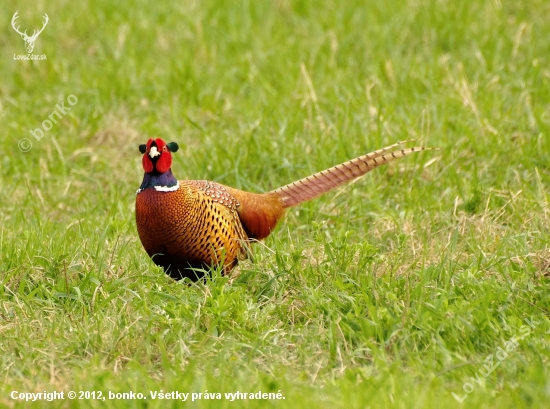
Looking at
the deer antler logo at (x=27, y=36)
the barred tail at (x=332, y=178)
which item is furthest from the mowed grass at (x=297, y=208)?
the barred tail at (x=332, y=178)

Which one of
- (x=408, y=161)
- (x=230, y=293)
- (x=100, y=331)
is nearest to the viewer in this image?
(x=100, y=331)

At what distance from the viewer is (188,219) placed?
4.23 metres

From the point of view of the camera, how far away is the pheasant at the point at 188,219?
421 centimetres

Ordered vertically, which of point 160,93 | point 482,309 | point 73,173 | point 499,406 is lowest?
point 499,406

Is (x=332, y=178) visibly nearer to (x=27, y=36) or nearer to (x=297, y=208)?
(x=297, y=208)

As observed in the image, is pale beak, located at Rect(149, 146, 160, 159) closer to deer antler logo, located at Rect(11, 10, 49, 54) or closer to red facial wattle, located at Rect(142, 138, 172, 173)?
red facial wattle, located at Rect(142, 138, 172, 173)

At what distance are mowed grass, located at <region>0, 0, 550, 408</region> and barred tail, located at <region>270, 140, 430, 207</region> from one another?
0.21 meters

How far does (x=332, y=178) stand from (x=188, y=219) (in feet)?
3.45

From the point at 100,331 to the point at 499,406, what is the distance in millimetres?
1658

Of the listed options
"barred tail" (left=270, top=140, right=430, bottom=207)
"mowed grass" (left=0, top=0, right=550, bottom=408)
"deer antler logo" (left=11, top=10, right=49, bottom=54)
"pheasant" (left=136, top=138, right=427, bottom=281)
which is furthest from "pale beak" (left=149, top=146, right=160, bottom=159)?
"deer antler logo" (left=11, top=10, right=49, bottom=54)

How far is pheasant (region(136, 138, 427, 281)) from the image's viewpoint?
4.21 metres

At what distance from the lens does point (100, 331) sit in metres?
3.83

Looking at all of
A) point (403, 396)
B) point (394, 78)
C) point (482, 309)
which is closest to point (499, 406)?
point (403, 396)

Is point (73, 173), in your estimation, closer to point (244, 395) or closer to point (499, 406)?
point (244, 395)
